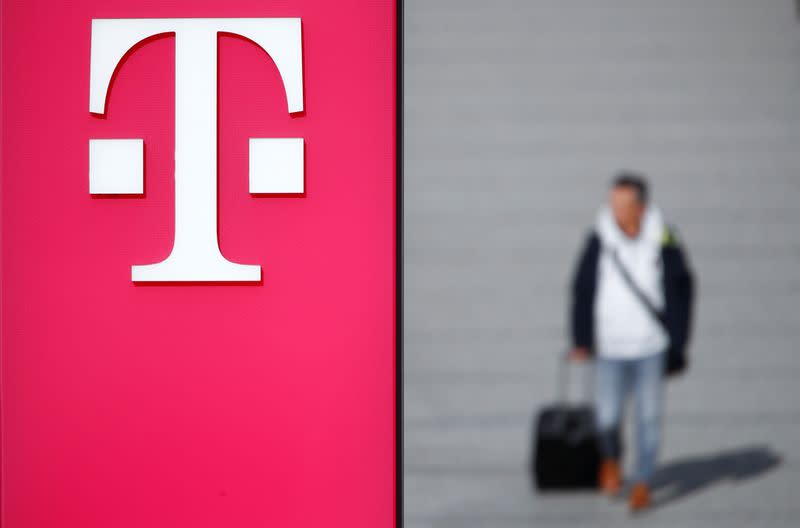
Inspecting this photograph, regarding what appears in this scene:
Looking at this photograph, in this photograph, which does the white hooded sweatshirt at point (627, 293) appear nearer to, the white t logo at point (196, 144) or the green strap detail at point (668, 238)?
the green strap detail at point (668, 238)

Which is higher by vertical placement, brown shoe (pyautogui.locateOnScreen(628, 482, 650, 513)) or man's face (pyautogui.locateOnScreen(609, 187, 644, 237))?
man's face (pyautogui.locateOnScreen(609, 187, 644, 237))

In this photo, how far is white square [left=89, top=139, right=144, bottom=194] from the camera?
208 centimetres

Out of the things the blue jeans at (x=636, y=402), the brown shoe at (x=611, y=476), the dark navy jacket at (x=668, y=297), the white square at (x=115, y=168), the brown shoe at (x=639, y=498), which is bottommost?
the brown shoe at (x=639, y=498)

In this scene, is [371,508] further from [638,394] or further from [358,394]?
[638,394]

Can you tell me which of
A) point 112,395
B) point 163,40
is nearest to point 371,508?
point 112,395

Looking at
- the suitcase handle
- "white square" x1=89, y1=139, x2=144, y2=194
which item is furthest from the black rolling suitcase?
"white square" x1=89, y1=139, x2=144, y2=194

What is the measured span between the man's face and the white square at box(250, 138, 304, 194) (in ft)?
3.17

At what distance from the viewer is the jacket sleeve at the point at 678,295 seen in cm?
202

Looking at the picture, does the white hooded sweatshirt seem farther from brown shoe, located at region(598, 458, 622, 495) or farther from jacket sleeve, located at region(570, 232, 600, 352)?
brown shoe, located at region(598, 458, 622, 495)

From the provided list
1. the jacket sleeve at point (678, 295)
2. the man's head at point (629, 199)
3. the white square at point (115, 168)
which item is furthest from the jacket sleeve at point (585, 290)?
the white square at point (115, 168)

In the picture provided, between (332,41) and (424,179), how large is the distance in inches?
21.0

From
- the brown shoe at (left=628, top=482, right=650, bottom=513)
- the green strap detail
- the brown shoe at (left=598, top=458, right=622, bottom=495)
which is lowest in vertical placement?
the brown shoe at (left=628, top=482, right=650, bottom=513)

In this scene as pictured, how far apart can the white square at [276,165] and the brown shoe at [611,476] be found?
1268mm

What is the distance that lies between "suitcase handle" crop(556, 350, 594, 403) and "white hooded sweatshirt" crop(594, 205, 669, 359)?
65mm
